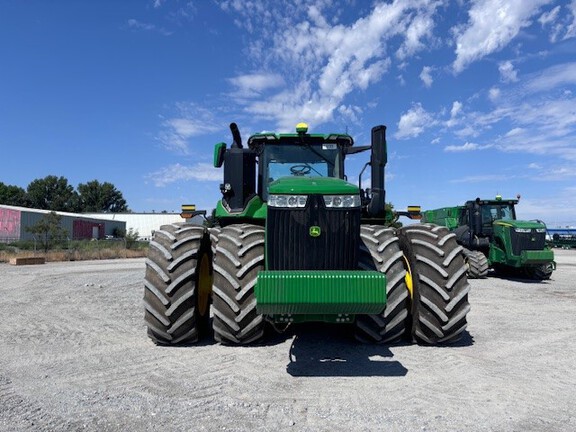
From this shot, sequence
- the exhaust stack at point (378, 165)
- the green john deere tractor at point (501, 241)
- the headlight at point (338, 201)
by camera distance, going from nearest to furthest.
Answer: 1. the headlight at point (338, 201)
2. the exhaust stack at point (378, 165)
3. the green john deere tractor at point (501, 241)

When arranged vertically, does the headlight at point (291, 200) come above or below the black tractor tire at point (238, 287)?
above

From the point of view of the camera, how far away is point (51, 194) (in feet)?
285

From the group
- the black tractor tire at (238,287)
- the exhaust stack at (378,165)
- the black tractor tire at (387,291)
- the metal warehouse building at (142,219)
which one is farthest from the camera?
the metal warehouse building at (142,219)

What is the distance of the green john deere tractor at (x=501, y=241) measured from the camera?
14586mm

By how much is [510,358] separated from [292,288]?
2942 mm

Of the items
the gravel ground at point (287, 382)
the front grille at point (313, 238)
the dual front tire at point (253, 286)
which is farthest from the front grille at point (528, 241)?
the front grille at point (313, 238)

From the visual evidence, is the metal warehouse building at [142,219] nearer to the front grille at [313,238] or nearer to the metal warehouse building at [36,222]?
the metal warehouse building at [36,222]

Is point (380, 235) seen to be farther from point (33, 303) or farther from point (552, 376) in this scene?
point (33, 303)

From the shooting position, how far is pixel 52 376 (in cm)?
445

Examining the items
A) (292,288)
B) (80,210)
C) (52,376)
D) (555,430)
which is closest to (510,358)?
(555,430)

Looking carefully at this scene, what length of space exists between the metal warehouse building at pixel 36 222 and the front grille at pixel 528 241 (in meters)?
31.5

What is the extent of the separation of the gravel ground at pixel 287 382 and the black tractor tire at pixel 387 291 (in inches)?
8.4

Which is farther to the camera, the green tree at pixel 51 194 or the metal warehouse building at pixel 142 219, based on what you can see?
the green tree at pixel 51 194

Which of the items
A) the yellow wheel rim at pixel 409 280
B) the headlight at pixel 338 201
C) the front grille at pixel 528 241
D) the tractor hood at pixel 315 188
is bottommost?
the yellow wheel rim at pixel 409 280
